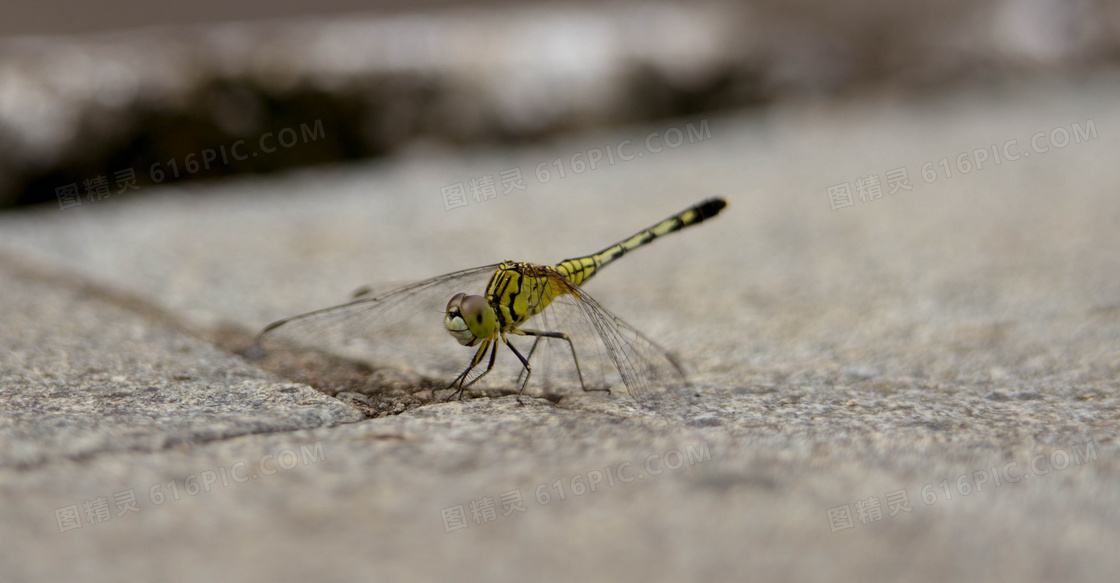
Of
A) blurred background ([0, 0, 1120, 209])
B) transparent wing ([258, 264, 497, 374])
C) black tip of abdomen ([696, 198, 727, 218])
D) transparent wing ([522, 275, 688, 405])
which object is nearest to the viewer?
transparent wing ([522, 275, 688, 405])

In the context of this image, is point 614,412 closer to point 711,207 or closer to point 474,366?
point 474,366

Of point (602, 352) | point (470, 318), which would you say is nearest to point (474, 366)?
point (470, 318)

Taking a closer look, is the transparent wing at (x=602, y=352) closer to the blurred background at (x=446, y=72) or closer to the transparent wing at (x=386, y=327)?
the transparent wing at (x=386, y=327)

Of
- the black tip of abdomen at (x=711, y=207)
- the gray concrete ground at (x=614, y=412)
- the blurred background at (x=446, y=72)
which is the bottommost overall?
the gray concrete ground at (x=614, y=412)

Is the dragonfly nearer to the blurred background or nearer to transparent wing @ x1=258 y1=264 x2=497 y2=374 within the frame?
transparent wing @ x1=258 y1=264 x2=497 y2=374

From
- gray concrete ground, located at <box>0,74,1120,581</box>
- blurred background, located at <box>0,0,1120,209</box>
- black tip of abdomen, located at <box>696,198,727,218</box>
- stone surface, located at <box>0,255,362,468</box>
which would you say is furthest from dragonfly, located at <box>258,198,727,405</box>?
blurred background, located at <box>0,0,1120,209</box>

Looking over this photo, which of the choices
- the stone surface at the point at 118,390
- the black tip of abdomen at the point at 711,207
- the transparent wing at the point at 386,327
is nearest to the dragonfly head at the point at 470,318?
the transparent wing at the point at 386,327
